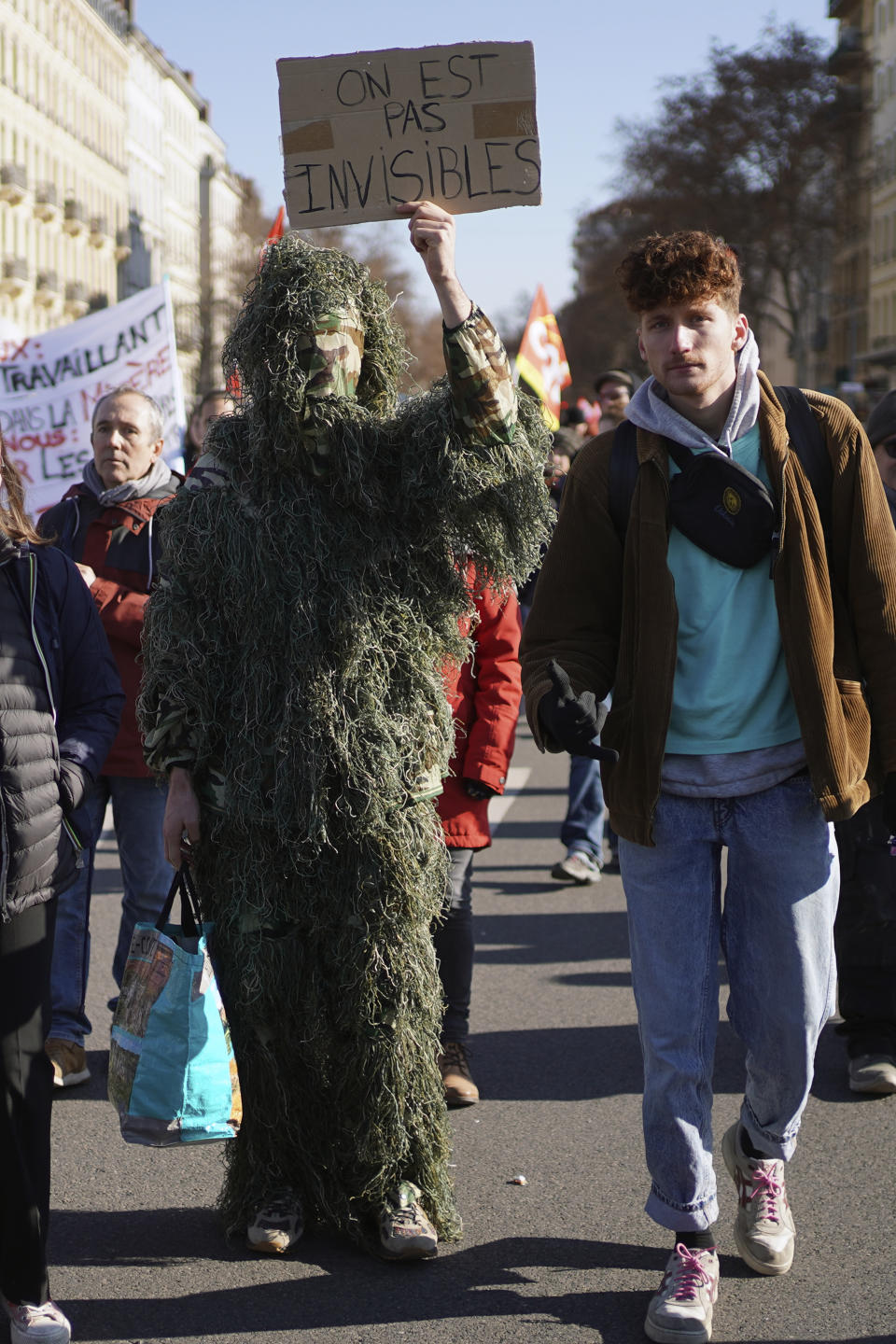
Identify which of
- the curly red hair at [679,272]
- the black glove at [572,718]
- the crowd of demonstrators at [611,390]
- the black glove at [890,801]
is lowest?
the black glove at [890,801]

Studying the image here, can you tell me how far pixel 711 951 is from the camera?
12.4 ft

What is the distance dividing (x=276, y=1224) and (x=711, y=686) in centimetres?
162

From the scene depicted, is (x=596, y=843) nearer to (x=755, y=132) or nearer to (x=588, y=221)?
(x=755, y=132)

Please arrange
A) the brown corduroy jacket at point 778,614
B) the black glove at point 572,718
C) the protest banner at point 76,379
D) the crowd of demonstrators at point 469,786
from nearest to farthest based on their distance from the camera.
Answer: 1. the black glove at point 572,718
2. the brown corduroy jacket at point 778,614
3. the crowd of demonstrators at point 469,786
4. the protest banner at point 76,379

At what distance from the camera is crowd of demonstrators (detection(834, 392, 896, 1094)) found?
5.42 metres

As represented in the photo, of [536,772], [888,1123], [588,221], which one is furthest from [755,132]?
[888,1123]

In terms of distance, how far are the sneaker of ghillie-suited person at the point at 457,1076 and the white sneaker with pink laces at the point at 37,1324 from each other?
1750mm

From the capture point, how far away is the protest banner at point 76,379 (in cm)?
1134

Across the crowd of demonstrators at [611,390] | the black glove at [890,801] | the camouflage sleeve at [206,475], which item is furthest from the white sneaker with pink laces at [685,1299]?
the crowd of demonstrators at [611,390]

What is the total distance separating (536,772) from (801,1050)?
8.42m

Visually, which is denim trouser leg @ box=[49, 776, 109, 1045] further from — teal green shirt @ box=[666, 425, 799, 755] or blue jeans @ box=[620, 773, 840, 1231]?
teal green shirt @ box=[666, 425, 799, 755]

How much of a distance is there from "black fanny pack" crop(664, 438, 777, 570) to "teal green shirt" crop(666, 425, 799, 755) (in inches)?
1.4

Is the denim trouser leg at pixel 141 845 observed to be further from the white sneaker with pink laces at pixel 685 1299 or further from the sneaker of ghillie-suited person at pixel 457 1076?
the white sneaker with pink laces at pixel 685 1299

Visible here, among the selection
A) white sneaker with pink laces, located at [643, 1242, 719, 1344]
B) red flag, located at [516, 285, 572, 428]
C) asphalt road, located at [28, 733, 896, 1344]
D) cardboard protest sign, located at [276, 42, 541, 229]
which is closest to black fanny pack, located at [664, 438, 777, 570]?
cardboard protest sign, located at [276, 42, 541, 229]
